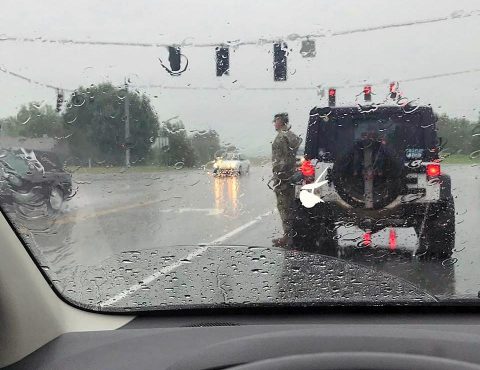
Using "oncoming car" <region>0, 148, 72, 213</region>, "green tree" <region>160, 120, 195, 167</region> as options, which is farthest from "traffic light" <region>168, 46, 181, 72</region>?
"oncoming car" <region>0, 148, 72, 213</region>

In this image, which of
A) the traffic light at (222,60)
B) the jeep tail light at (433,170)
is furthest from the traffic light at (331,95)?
the jeep tail light at (433,170)

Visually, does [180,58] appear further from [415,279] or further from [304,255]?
[415,279]

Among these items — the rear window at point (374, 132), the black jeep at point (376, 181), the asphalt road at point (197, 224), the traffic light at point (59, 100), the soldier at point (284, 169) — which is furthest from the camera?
the black jeep at point (376, 181)

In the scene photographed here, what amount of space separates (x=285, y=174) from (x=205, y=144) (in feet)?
3.27

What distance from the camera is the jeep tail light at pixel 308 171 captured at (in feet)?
16.5

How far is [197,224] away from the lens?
521 cm

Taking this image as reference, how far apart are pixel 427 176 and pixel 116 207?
2.66 m

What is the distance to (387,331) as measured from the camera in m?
2.64

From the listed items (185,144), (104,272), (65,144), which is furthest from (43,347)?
(185,144)

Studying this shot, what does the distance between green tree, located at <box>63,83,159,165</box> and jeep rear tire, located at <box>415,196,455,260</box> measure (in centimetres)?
218

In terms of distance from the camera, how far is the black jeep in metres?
4.69

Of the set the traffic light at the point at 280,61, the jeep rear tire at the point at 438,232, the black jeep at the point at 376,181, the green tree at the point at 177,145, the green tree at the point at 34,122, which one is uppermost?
the traffic light at the point at 280,61

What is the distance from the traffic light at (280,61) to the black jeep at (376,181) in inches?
26.7

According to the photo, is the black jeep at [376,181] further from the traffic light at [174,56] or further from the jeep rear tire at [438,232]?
the traffic light at [174,56]
